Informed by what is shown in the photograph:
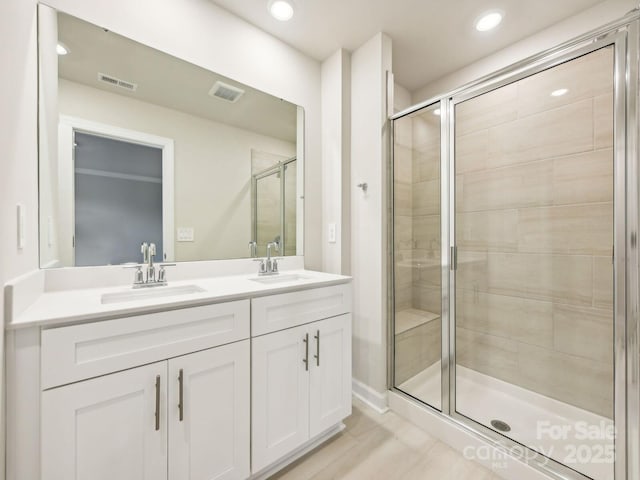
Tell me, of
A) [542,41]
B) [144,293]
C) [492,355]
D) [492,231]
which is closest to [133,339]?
[144,293]

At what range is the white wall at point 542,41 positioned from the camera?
1546 mm

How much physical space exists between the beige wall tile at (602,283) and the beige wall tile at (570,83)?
2.92 ft

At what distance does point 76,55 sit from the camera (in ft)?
4.23

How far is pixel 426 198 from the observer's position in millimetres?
1901

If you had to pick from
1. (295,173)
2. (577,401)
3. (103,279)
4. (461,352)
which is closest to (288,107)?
(295,173)

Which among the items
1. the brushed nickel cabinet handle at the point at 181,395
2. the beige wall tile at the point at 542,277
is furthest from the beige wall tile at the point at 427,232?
the brushed nickel cabinet handle at the point at 181,395

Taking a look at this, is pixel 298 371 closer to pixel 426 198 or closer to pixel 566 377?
pixel 426 198

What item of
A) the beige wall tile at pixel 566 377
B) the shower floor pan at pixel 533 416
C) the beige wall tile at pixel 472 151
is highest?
the beige wall tile at pixel 472 151

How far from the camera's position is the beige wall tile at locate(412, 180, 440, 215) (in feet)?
5.90

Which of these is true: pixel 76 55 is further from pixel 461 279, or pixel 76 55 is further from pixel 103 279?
pixel 461 279

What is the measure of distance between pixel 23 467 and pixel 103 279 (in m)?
0.74

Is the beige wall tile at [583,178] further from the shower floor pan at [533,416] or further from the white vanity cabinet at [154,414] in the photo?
the white vanity cabinet at [154,414]

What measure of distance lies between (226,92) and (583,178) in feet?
7.17

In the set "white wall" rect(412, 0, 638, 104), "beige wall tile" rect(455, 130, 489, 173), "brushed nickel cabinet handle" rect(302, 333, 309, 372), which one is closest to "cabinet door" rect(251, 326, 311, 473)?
"brushed nickel cabinet handle" rect(302, 333, 309, 372)
